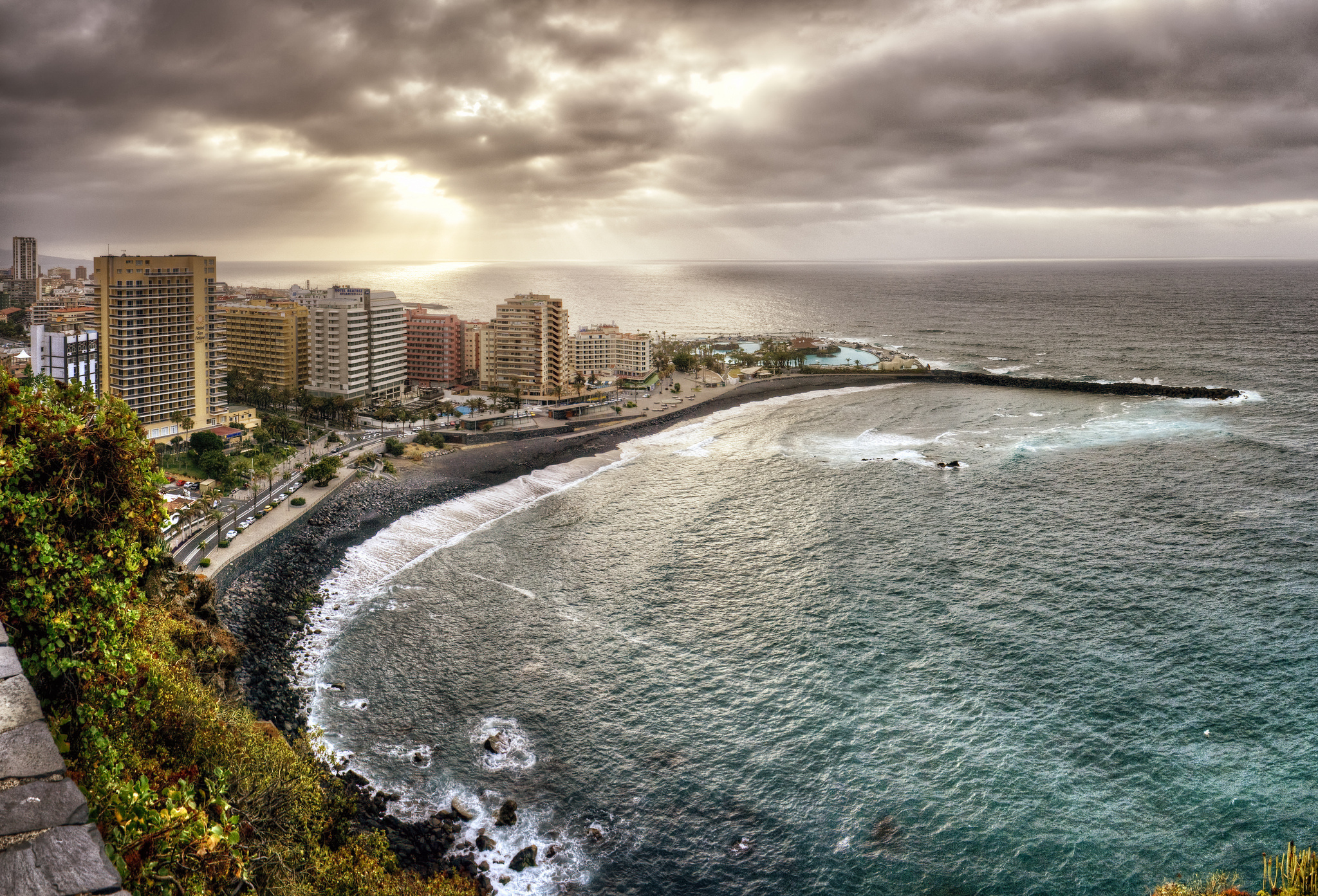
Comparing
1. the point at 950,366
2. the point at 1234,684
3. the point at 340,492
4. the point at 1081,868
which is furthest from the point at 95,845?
the point at 950,366

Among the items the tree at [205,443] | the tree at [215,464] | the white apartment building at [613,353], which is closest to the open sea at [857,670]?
the tree at [215,464]

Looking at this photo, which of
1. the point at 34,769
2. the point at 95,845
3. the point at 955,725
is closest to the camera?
the point at 95,845

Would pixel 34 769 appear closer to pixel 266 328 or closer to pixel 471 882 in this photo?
pixel 471 882

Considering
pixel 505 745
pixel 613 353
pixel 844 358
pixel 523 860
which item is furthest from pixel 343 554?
pixel 844 358

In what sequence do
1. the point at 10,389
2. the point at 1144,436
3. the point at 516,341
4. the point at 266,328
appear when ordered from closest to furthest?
the point at 10,389 < the point at 1144,436 < the point at 266,328 < the point at 516,341

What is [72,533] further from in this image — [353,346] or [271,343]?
[271,343]

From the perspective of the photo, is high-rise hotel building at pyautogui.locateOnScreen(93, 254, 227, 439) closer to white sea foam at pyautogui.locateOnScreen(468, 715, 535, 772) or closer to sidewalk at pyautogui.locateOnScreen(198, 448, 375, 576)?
sidewalk at pyautogui.locateOnScreen(198, 448, 375, 576)
